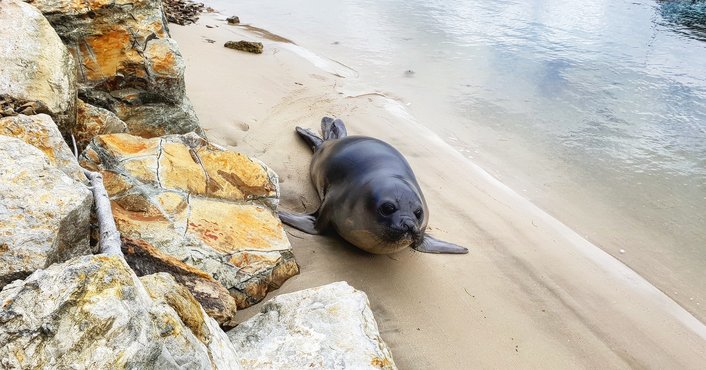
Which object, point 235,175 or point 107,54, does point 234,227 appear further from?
point 107,54

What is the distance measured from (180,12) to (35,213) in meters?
7.49

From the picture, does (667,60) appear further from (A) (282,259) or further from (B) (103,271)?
(B) (103,271)

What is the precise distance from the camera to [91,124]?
290 centimetres

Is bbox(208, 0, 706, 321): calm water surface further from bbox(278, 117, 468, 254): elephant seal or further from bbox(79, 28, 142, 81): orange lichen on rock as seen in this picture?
bbox(79, 28, 142, 81): orange lichen on rock

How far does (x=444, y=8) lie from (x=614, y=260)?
9468 mm

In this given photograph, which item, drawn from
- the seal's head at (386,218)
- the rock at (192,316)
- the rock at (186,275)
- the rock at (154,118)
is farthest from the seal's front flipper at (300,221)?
the rock at (192,316)

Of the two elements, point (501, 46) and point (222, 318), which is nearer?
point (222, 318)

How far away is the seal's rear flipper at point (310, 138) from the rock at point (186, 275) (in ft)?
8.29

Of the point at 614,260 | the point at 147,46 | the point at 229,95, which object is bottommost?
the point at 614,260

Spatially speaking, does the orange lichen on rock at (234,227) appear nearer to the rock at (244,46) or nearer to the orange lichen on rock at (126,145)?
the orange lichen on rock at (126,145)

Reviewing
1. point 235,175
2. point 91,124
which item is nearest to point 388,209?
point 235,175

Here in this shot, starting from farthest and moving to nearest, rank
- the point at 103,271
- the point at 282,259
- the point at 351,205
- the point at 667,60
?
the point at 667,60 → the point at 351,205 → the point at 282,259 → the point at 103,271

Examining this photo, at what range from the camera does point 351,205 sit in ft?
10.7

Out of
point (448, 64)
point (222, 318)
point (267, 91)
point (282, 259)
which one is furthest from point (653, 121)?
point (222, 318)
